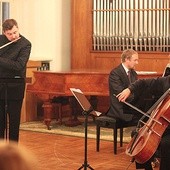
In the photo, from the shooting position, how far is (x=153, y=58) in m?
8.19

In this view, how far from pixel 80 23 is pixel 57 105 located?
1.82 m

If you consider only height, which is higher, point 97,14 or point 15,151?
point 97,14

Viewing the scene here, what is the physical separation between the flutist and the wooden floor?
0.62 metres

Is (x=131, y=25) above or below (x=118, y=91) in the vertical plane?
above

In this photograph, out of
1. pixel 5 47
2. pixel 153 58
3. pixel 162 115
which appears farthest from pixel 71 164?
pixel 153 58

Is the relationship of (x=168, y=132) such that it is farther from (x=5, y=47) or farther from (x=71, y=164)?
(x=5, y=47)

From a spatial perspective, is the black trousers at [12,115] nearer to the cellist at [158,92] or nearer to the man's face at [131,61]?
the cellist at [158,92]

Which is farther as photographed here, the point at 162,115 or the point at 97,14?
the point at 97,14

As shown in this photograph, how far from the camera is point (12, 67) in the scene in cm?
446

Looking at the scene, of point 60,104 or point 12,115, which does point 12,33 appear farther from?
point 60,104

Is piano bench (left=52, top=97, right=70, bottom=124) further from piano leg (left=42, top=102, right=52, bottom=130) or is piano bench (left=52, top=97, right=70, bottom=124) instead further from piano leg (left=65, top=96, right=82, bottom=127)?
piano leg (left=42, top=102, right=52, bottom=130)

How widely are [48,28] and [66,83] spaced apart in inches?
87.3

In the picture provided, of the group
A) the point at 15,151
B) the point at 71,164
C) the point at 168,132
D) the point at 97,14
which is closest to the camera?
the point at 15,151

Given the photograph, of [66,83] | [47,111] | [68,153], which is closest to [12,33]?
[68,153]
